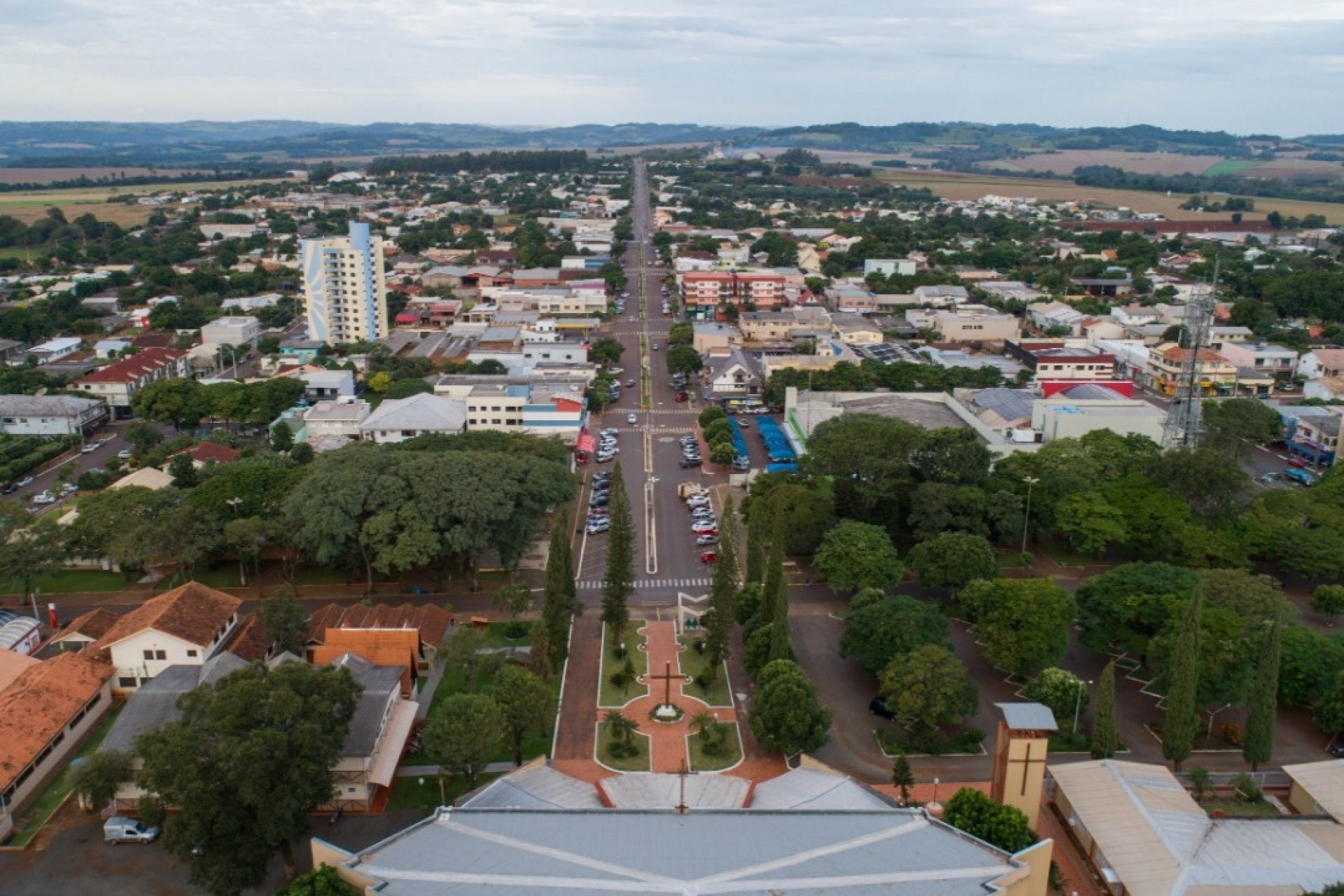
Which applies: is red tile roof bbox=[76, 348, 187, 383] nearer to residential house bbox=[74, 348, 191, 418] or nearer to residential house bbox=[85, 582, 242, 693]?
residential house bbox=[74, 348, 191, 418]

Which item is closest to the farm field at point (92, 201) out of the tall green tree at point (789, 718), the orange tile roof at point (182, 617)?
the orange tile roof at point (182, 617)

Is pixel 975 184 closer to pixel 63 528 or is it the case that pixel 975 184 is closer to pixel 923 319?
pixel 923 319

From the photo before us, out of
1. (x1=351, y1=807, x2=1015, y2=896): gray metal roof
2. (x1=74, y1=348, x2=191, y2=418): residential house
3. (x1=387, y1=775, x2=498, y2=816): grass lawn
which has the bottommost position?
(x1=387, y1=775, x2=498, y2=816): grass lawn

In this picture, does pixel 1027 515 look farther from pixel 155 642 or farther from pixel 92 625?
pixel 92 625

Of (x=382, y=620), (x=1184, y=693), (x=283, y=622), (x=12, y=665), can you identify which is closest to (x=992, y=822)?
(x=1184, y=693)

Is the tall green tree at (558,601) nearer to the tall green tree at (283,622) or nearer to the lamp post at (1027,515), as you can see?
the tall green tree at (283,622)

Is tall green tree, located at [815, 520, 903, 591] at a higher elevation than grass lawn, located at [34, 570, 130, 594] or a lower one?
higher

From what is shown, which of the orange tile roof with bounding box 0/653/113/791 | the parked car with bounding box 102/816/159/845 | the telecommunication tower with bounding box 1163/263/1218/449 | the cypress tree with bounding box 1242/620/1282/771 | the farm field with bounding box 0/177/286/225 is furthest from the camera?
the farm field with bounding box 0/177/286/225

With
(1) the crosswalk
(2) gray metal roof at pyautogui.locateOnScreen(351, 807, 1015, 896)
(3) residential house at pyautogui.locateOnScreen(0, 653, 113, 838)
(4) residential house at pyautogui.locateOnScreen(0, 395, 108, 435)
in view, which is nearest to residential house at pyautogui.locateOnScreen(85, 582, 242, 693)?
(3) residential house at pyautogui.locateOnScreen(0, 653, 113, 838)
